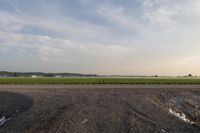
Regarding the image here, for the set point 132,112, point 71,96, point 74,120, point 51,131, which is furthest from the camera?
point 71,96

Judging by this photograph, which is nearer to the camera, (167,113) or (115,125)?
(115,125)

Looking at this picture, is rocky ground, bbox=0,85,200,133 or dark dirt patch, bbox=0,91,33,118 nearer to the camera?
rocky ground, bbox=0,85,200,133

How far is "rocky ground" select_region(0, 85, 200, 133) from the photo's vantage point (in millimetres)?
23750

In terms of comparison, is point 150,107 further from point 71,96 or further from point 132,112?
point 71,96

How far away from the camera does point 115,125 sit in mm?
23906

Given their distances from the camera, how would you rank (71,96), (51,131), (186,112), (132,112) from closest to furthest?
1. (51,131)
2. (132,112)
3. (186,112)
4. (71,96)

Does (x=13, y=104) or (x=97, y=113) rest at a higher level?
(x=13, y=104)

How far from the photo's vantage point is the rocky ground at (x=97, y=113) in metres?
23.8

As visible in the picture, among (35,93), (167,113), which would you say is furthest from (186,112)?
(35,93)

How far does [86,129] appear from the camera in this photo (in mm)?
23219

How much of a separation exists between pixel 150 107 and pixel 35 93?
11.5 m

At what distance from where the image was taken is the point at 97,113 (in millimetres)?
25828

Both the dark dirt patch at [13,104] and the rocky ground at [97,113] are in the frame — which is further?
the dark dirt patch at [13,104]

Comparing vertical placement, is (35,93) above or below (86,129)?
above
